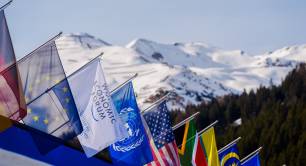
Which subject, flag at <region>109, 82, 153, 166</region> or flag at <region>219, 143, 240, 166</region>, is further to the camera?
flag at <region>219, 143, 240, 166</region>

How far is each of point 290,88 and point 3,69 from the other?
182118 millimetres

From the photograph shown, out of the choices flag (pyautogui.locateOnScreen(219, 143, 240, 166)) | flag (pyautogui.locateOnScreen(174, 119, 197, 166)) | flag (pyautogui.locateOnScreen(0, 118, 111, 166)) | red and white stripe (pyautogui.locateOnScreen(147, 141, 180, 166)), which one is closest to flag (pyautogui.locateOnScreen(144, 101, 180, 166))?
red and white stripe (pyautogui.locateOnScreen(147, 141, 180, 166))

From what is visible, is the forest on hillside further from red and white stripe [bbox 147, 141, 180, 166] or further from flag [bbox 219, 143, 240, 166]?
red and white stripe [bbox 147, 141, 180, 166]

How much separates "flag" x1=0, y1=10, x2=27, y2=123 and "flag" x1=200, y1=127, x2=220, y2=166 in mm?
13142

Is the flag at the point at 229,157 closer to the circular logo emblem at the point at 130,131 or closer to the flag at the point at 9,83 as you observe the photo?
the circular logo emblem at the point at 130,131

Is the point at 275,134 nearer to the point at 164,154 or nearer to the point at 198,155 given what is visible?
the point at 198,155

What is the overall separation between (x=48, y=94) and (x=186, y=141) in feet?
32.1

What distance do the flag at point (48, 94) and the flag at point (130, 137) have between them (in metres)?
2.99

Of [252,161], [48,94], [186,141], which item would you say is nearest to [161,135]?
[186,141]

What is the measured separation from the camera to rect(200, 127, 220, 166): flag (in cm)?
3225

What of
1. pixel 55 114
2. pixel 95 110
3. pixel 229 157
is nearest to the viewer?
pixel 55 114

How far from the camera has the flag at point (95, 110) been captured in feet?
77.7

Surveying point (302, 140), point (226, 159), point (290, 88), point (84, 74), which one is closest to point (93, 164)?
point (84, 74)

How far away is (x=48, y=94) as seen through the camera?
885 inches
